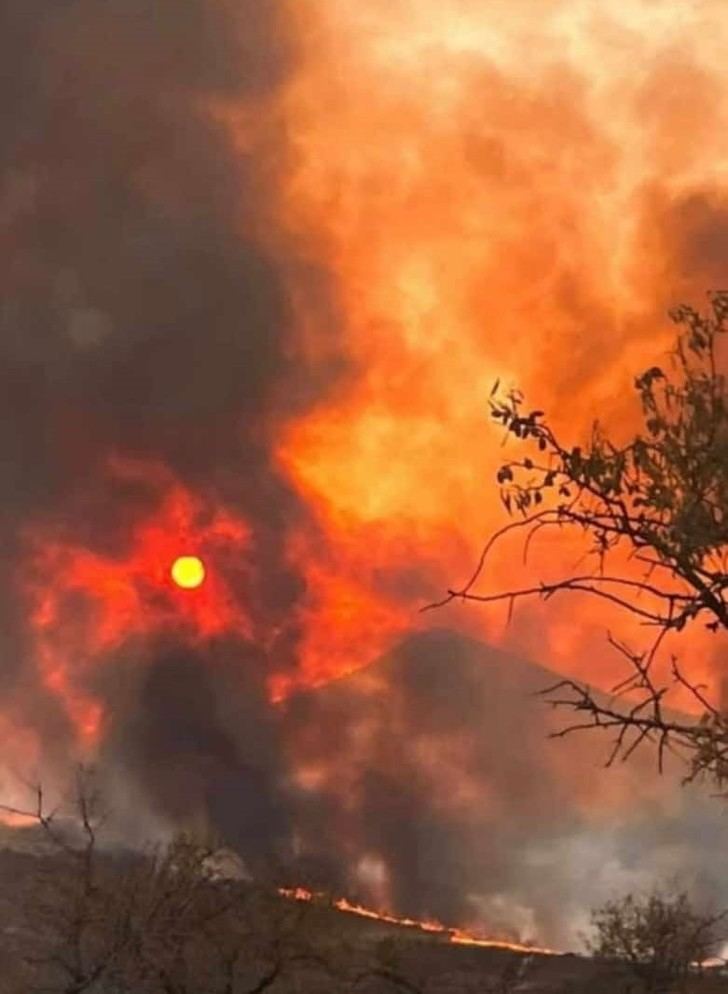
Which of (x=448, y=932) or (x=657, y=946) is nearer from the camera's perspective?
(x=657, y=946)

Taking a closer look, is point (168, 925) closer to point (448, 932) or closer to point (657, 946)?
point (657, 946)

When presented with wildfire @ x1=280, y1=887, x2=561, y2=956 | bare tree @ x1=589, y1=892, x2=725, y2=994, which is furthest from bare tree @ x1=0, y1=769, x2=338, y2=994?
wildfire @ x1=280, y1=887, x2=561, y2=956

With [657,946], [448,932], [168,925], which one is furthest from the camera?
[448,932]

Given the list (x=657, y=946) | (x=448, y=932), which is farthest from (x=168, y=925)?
(x=448, y=932)

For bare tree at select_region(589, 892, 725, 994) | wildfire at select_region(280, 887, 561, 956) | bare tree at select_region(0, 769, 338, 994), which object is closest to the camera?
bare tree at select_region(0, 769, 338, 994)

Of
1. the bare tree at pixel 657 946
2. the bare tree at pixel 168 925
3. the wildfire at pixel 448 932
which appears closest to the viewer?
the bare tree at pixel 168 925

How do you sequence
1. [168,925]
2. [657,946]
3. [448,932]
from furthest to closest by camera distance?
1. [448,932]
2. [657,946]
3. [168,925]

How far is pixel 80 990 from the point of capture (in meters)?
43.3

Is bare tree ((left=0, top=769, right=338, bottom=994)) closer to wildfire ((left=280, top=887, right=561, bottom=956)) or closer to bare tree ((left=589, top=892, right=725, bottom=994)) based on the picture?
bare tree ((left=589, top=892, right=725, bottom=994))

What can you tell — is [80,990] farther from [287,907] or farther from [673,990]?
[673,990]

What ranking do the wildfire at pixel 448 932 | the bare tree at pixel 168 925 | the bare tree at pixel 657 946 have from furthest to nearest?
the wildfire at pixel 448 932 → the bare tree at pixel 657 946 → the bare tree at pixel 168 925

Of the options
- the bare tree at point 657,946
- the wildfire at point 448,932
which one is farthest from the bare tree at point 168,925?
the wildfire at point 448,932

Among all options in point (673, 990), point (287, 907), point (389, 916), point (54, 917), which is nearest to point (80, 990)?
point (54, 917)

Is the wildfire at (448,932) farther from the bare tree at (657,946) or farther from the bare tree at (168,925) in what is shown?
the bare tree at (168,925)
